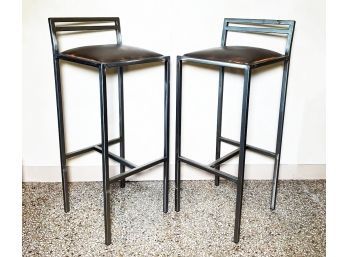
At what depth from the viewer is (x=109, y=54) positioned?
1709 millimetres

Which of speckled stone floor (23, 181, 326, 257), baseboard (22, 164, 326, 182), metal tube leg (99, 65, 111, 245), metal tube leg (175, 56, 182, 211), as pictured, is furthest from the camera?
baseboard (22, 164, 326, 182)

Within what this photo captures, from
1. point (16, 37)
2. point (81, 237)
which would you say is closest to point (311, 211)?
point (81, 237)

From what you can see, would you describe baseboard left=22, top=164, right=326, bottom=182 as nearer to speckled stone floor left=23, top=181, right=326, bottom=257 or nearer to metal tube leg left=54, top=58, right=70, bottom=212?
speckled stone floor left=23, top=181, right=326, bottom=257

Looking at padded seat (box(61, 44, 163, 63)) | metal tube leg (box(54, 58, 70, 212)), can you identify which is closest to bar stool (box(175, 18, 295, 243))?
padded seat (box(61, 44, 163, 63))

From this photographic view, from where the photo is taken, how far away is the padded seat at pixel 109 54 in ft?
5.45

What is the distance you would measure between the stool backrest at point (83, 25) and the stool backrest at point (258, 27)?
62 cm

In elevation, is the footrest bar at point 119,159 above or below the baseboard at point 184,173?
above

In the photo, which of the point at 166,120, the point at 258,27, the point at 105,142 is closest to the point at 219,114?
the point at 166,120

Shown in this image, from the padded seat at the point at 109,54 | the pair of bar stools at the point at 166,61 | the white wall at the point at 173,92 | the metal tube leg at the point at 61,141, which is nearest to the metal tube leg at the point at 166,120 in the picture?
the pair of bar stools at the point at 166,61

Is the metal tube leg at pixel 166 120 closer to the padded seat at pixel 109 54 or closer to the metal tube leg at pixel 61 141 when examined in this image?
the padded seat at pixel 109 54

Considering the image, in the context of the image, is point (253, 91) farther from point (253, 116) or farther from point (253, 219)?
point (253, 219)

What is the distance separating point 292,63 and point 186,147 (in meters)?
0.86

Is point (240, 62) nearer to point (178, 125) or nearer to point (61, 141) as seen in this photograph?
point (178, 125)

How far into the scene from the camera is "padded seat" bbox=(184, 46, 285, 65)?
1686 millimetres
